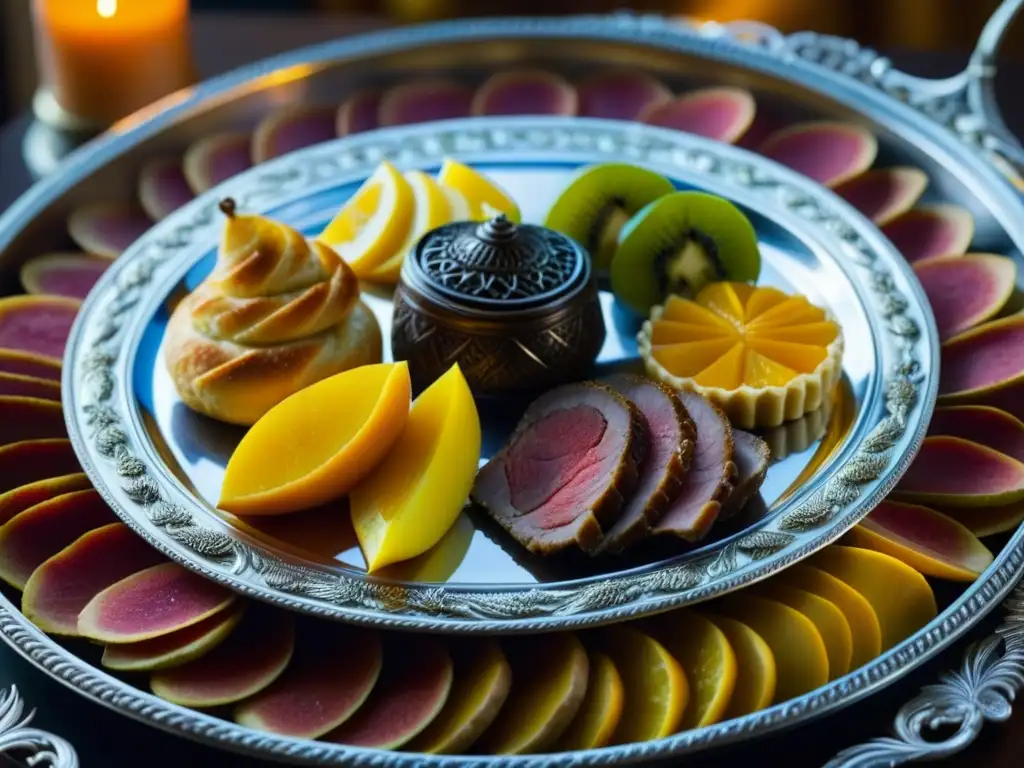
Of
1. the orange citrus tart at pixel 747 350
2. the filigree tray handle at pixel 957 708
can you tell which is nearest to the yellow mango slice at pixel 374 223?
the orange citrus tart at pixel 747 350

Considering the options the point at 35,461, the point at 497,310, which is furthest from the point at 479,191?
the point at 35,461

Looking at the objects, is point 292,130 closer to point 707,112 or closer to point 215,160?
point 215,160

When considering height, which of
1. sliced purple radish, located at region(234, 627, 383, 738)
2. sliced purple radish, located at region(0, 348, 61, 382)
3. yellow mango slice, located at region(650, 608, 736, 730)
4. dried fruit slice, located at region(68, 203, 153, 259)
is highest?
yellow mango slice, located at region(650, 608, 736, 730)

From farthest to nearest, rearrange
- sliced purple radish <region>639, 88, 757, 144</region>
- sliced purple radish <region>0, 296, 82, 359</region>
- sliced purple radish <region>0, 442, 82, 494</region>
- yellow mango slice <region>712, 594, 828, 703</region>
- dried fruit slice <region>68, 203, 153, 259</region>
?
1. sliced purple radish <region>639, 88, 757, 144</region>
2. dried fruit slice <region>68, 203, 153, 259</region>
3. sliced purple radish <region>0, 296, 82, 359</region>
4. sliced purple radish <region>0, 442, 82, 494</region>
5. yellow mango slice <region>712, 594, 828, 703</region>

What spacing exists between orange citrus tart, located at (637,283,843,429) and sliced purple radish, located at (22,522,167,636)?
0.93 meters

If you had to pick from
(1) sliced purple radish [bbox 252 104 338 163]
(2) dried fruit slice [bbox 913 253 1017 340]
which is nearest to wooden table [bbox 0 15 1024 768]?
(2) dried fruit slice [bbox 913 253 1017 340]

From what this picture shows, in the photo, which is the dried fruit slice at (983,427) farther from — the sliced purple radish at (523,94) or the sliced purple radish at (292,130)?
the sliced purple radish at (292,130)

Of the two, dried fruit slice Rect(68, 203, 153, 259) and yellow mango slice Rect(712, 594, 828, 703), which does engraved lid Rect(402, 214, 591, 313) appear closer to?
yellow mango slice Rect(712, 594, 828, 703)

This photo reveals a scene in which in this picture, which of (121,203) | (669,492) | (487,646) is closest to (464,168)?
(121,203)

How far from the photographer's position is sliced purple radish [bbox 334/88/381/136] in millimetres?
3064

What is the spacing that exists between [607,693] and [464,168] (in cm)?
130

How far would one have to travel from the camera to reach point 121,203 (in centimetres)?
284

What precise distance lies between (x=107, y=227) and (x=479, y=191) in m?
0.82

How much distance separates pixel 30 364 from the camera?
92.4 inches
